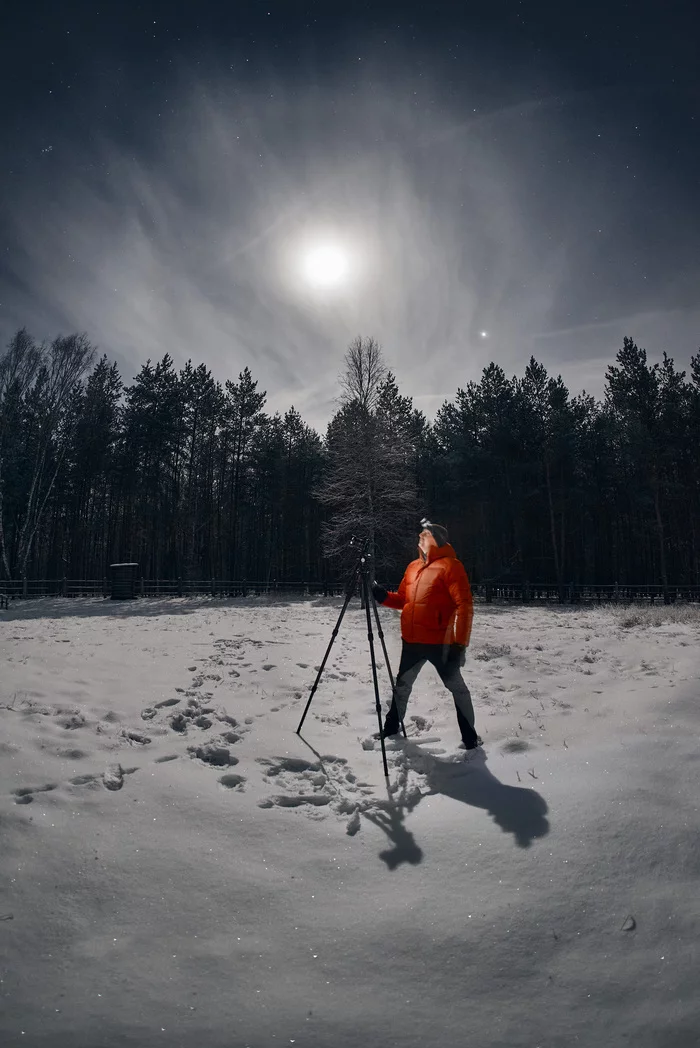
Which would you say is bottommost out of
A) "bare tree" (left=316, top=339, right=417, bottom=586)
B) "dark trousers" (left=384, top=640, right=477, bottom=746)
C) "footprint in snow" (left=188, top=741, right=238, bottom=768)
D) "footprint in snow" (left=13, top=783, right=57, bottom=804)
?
"footprint in snow" (left=188, top=741, right=238, bottom=768)

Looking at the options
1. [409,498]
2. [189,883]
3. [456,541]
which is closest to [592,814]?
[189,883]

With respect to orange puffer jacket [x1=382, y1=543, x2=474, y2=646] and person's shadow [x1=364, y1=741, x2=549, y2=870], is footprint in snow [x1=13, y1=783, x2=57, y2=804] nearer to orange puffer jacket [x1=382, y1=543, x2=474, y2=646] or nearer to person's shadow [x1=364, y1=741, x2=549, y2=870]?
person's shadow [x1=364, y1=741, x2=549, y2=870]

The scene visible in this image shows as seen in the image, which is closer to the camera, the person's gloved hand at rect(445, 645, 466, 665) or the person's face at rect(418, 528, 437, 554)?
the person's gloved hand at rect(445, 645, 466, 665)

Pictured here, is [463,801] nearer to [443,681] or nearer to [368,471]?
[443,681]

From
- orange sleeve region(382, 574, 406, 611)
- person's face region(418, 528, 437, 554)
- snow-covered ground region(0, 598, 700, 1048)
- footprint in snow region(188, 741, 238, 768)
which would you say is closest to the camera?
snow-covered ground region(0, 598, 700, 1048)

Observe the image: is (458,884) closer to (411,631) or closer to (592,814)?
(592,814)

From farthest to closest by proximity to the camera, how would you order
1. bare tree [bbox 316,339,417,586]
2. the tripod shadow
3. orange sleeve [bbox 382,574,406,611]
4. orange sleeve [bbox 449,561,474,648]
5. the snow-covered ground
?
bare tree [bbox 316,339,417,586] < orange sleeve [bbox 382,574,406,611] < orange sleeve [bbox 449,561,474,648] < the tripod shadow < the snow-covered ground

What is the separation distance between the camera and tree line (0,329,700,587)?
26359 millimetres

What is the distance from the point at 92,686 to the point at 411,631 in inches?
152

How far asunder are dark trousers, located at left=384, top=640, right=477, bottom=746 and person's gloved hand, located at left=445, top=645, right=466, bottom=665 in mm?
11

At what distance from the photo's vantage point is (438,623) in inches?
192

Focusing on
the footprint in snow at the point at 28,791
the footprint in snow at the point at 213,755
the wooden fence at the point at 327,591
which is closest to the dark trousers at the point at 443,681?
the footprint in snow at the point at 213,755

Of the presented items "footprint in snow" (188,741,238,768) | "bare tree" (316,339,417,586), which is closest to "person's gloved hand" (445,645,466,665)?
"footprint in snow" (188,741,238,768)

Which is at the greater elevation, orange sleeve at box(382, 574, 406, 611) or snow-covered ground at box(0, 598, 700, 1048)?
orange sleeve at box(382, 574, 406, 611)
